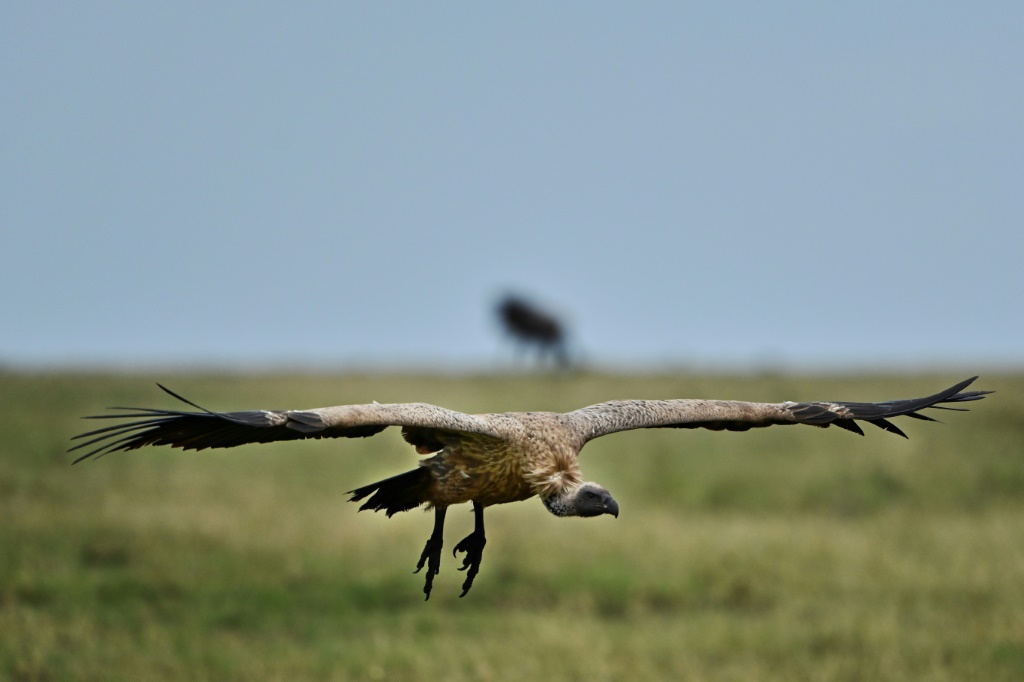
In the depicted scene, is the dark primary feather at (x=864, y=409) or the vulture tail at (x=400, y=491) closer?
the vulture tail at (x=400, y=491)

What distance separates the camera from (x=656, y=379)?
2986 cm

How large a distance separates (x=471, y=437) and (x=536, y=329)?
34.2 metres

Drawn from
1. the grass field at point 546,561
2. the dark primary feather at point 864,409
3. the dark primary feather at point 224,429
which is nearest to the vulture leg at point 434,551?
the dark primary feather at point 224,429

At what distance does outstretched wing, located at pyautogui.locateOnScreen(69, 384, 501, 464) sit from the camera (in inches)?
228

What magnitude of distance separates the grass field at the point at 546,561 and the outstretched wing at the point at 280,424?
8089 millimetres

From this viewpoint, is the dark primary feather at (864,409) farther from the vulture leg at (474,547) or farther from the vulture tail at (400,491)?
the vulture tail at (400,491)

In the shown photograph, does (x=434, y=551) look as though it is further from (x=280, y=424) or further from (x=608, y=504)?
→ (x=280, y=424)

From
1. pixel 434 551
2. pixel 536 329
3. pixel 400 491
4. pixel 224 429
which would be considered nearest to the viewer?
pixel 224 429

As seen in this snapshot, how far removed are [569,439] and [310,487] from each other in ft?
54.8

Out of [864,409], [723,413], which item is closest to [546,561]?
[864,409]

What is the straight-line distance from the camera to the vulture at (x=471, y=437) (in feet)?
19.3

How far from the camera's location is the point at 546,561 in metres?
18.1

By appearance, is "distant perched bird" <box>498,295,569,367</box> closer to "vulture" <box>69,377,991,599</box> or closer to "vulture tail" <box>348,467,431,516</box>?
"vulture" <box>69,377,991,599</box>

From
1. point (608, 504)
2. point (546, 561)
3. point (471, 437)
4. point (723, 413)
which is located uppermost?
point (723, 413)
